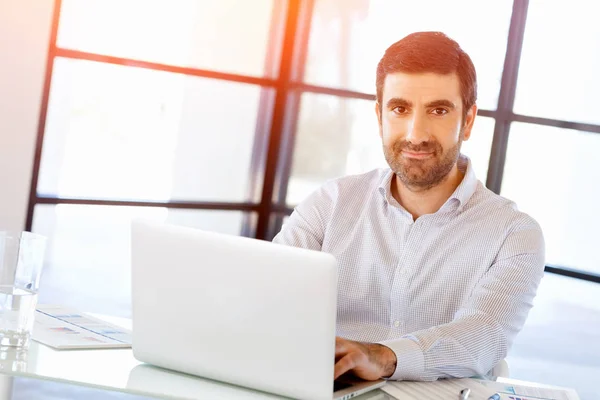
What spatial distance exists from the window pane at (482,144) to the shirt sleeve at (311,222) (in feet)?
9.16

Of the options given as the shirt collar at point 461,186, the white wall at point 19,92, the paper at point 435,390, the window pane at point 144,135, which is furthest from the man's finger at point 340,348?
the window pane at point 144,135

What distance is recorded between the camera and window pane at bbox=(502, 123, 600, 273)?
533 centimetres

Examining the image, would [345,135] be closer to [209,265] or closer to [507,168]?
[507,168]

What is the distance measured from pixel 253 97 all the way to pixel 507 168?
146 centimetres

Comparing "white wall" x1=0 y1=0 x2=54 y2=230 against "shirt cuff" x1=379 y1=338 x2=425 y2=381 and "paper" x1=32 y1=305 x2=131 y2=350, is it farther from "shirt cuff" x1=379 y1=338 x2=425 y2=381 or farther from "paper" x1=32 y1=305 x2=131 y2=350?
"shirt cuff" x1=379 y1=338 x2=425 y2=381

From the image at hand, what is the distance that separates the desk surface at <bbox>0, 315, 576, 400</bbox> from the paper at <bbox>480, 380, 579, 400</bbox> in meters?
0.25

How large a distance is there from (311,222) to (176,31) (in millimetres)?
2996

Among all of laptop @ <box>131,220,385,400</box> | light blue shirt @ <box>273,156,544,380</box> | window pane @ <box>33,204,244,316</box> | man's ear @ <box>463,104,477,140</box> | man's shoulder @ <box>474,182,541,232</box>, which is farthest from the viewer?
window pane @ <box>33,204,244,316</box>

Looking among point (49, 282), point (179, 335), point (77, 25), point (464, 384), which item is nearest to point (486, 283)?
point (464, 384)

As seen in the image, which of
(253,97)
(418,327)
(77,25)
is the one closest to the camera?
(418,327)

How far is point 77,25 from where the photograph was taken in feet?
16.2

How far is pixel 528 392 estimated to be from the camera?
1939 millimetres

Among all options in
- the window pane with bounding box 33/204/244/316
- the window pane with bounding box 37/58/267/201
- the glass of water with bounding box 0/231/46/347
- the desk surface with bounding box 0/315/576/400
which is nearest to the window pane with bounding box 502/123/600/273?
the window pane with bounding box 37/58/267/201

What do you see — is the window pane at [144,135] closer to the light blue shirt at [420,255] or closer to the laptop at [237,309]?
the light blue shirt at [420,255]
